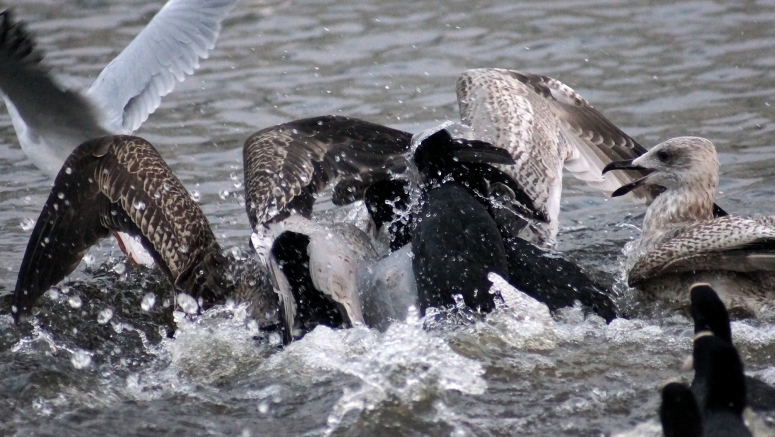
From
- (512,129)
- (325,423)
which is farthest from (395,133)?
(325,423)

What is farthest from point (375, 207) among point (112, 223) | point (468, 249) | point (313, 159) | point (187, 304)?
point (112, 223)

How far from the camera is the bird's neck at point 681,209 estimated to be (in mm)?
6207

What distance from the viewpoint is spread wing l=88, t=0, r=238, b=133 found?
24.5 ft

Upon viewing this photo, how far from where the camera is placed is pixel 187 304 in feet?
17.6

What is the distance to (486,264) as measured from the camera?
5.09 meters

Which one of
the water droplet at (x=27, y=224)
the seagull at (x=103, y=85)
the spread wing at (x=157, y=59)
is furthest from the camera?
the spread wing at (x=157, y=59)

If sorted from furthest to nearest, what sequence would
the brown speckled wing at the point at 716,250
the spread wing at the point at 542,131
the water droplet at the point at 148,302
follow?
the spread wing at the point at 542,131 < the water droplet at the point at 148,302 < the brown speckled wing at the point at 716,250

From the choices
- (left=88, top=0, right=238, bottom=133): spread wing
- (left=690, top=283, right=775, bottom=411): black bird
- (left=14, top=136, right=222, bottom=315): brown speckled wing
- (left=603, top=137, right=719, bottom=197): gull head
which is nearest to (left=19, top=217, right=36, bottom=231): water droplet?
(left=88, top=0, right=238, bottom=133): spread wing

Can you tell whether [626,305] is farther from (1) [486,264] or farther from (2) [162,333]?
(2) [162,333]

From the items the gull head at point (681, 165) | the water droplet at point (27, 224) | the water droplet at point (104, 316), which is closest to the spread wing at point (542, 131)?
the gull head at point (681, 165)

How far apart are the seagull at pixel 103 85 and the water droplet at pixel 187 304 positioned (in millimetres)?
1205

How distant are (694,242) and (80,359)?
10.7 feet

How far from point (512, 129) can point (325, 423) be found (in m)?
3.00

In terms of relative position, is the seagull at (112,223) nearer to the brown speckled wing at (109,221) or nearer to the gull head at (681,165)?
the brown speckled wing at (109,221)
